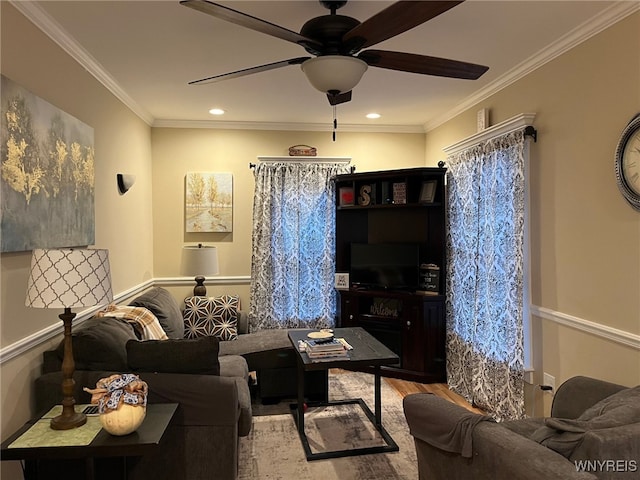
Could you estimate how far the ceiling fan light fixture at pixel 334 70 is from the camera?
83.2 inches

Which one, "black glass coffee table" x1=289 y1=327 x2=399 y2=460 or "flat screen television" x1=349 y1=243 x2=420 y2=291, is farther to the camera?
"flat screen television" x1=349 y1=243 x2=420 y2=291

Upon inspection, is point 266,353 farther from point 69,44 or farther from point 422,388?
point 69,44

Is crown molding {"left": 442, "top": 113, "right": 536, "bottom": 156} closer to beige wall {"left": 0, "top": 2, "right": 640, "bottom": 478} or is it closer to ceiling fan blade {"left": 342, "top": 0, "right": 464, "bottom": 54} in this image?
beige wall {"left": 0, "top": 2, "right": 640, "bottom": 478}

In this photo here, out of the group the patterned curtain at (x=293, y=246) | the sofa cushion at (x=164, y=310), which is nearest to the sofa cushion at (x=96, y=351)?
the sofa cushion at (x=164, y=310)

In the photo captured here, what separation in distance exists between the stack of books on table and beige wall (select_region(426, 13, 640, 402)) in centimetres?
141

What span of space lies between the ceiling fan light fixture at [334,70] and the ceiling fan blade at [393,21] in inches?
3.2

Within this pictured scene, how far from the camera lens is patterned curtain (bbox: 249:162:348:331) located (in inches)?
197

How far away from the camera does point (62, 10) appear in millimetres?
2422

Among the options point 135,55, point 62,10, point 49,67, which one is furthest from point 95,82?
point 62,10

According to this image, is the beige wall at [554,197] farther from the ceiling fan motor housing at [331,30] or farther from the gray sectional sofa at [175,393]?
the ceiling fan motor housing at [331,30]

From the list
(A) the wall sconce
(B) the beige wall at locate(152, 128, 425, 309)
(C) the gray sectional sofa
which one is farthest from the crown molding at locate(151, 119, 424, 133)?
(C) the gray sectional sofa

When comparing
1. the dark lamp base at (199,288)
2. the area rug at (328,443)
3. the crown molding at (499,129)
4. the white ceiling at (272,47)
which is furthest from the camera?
the dark lamp base at (199,288)

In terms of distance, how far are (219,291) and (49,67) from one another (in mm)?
3025

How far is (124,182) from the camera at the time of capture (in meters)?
3.88
